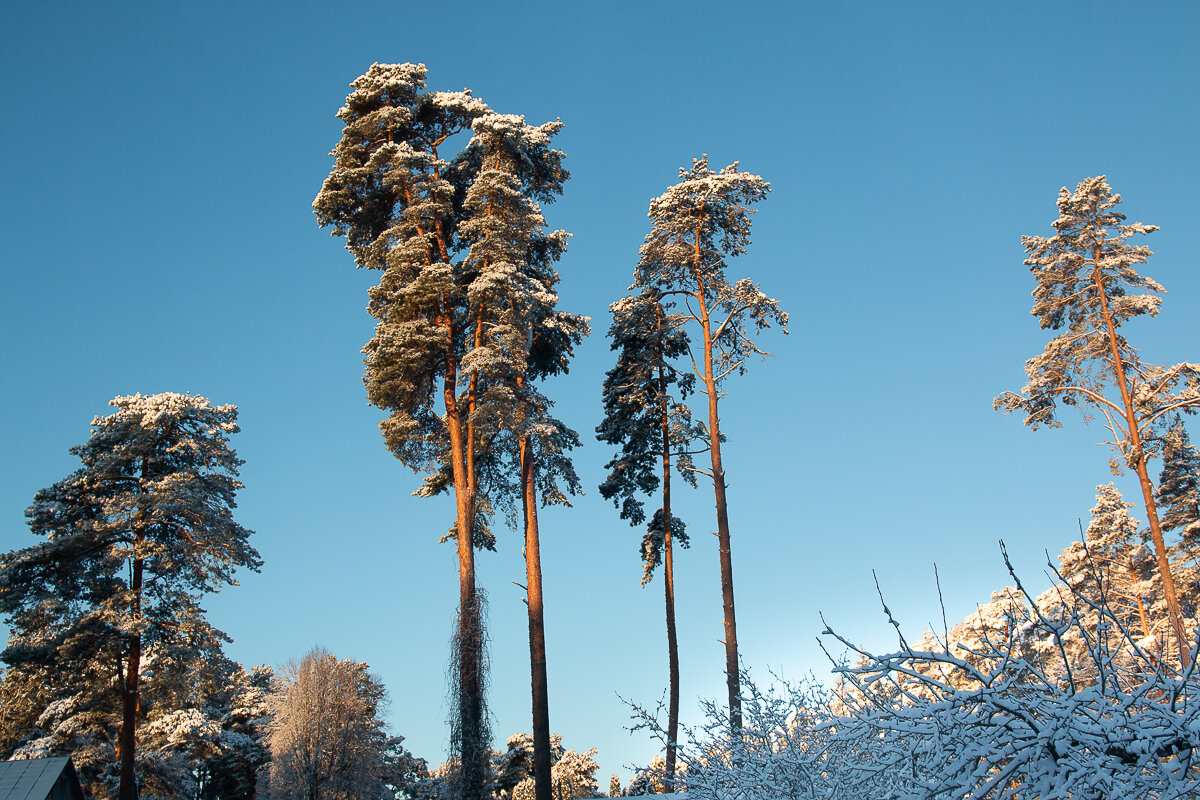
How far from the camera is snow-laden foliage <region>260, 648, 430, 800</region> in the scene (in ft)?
99.7

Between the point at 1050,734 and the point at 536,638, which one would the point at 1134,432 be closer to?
the point at 536,638

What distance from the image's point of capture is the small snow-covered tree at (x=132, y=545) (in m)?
20.2

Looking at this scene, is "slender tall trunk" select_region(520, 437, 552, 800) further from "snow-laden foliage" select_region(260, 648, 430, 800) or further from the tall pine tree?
"snow-laden foliage" select_region(260, 648, 430, 800)

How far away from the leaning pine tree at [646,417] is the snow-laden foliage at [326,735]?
51.8ft

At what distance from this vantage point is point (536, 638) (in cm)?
1681

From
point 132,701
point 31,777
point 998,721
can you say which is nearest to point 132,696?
point 132,701

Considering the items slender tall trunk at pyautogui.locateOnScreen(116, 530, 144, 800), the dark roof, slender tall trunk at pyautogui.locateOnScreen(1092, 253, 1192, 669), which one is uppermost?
slender tall trunk at pyautogui.locateOnScreen(1092, 253, 1192, 669)

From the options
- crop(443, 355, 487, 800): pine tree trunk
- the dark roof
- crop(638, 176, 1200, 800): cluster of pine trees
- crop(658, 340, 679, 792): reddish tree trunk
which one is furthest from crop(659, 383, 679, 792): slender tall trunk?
the dark roof

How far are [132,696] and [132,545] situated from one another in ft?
11.1

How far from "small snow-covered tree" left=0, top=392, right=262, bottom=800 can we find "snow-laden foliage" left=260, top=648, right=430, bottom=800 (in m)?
10.0

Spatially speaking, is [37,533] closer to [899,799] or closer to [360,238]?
[360,238]

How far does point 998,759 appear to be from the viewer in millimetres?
A: 3164

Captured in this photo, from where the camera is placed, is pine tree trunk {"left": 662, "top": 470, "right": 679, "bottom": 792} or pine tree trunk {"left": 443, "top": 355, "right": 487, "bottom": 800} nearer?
pine tree trunk {"left": 443, "top": 355, "right": 487, "bottom": 800}

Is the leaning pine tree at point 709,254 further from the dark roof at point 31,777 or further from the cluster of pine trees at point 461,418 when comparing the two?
the dark roof at point 31,777
